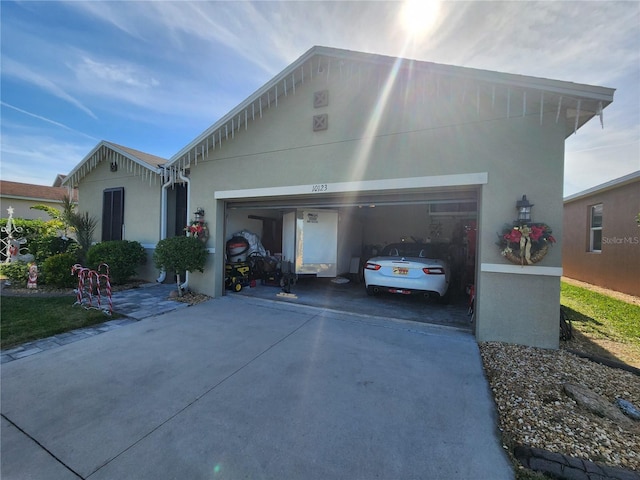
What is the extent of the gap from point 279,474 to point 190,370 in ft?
6.67

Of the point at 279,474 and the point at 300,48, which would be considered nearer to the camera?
the point at 279,474

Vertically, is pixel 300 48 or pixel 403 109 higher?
pixel 300 48

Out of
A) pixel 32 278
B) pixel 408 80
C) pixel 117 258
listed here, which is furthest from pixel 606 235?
pixel 32 278

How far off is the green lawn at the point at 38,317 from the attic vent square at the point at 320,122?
5.76 m

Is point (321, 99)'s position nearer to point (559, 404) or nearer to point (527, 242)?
point (527, 242)

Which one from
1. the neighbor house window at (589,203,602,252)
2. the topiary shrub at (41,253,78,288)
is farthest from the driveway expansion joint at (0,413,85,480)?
the neighbor house window at (589,203,602,252)

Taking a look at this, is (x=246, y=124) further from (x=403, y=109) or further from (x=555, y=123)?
(x=555, y=123)

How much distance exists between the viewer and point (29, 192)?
1911 cm

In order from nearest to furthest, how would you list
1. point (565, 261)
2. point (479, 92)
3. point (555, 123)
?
point (555, 123) < point (479, 92) < point (565, 261)

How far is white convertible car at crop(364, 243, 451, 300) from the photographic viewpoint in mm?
6188

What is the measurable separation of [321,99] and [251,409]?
19.2 feet

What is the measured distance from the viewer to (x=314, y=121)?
6.05 meters

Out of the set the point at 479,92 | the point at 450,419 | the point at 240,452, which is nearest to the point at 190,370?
the point at 240,452
